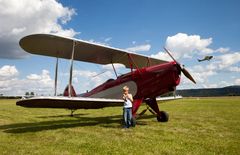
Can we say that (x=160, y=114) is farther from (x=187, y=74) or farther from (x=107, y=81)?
(x=107, y=81)

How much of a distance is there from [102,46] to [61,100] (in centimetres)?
325

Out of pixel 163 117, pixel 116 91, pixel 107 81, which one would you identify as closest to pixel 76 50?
pixel 107 81

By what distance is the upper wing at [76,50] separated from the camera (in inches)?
387

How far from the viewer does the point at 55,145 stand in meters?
6.41

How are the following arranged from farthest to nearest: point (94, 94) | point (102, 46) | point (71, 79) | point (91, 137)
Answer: point (94, 94) < point (102, 46) < point (71, 79) < point (91, 137)

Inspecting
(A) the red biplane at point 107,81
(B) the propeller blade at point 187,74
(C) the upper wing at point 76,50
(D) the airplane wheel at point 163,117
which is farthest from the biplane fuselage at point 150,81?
(C) the upper wing at point 76,50

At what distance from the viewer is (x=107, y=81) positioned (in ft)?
39.8

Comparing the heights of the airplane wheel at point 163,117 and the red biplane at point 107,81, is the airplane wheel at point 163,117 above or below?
below

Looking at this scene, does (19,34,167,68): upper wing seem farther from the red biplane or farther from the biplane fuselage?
the biplane fuselage

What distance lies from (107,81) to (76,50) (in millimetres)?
2013

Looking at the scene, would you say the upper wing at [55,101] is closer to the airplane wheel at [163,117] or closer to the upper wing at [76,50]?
the airplane wheel at [163,117]

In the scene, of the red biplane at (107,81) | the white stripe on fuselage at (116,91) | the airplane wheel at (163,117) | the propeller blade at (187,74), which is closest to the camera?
the red biplane at (107,81)

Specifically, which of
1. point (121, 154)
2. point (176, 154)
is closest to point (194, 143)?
point (176, 154)

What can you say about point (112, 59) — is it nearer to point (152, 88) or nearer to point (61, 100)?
point (152, 88)
